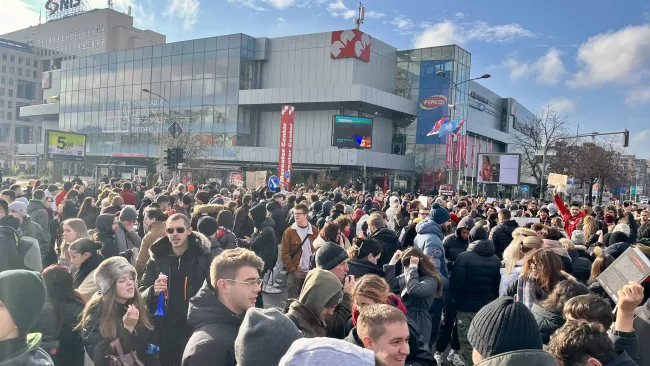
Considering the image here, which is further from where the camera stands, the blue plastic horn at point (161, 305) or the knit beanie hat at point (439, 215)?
the knit beanie hat at point (439, 215)

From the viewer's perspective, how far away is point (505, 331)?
91.0 inches

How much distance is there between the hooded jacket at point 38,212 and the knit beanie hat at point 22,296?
267 inches

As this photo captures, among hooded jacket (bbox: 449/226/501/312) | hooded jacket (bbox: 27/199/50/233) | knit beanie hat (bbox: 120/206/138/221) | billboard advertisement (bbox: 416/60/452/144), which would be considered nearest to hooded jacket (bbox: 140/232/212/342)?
knit beanie hat (bbox: 120/206/138/221)

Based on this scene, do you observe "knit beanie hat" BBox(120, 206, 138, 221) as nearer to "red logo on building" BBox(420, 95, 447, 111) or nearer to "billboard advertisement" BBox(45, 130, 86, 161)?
"billboard advertisement" BBox(45, 130, 86, 161)

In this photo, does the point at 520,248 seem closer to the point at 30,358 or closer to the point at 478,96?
the point at 30,358

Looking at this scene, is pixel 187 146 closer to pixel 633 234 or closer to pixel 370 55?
pixel 370 55

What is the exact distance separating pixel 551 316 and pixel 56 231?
897cm

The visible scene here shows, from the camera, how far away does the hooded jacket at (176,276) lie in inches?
165

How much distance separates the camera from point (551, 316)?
355 centimetres

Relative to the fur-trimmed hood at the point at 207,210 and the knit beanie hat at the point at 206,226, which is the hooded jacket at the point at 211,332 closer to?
the knit beanie hat at the point at 206,226

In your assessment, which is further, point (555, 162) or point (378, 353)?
point (555, 162)

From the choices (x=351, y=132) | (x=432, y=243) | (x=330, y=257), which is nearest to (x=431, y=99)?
(x=351, y=132)

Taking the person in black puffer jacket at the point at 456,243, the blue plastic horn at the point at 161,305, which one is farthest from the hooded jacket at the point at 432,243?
the blue plastic horn at the point at 161,305

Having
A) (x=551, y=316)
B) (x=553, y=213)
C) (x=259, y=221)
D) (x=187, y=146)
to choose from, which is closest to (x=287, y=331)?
(x=551, y=316)
